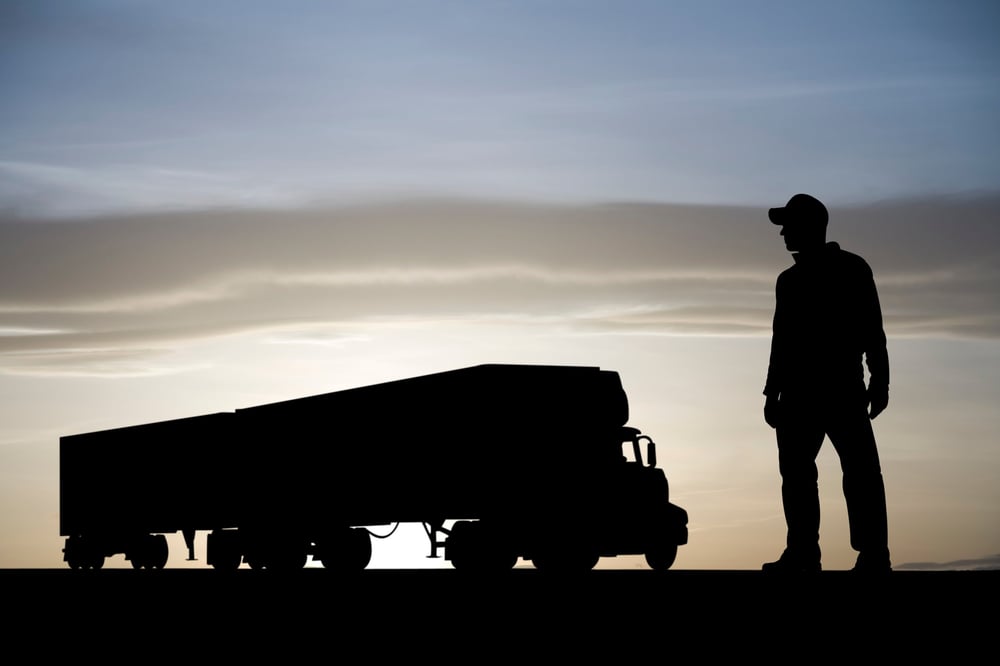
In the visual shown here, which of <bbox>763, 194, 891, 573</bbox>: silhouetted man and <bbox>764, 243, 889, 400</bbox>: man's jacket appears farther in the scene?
<bbox>764, 243, 889, 400</bbox>: man's jacket

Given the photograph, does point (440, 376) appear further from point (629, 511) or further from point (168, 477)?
point (168, 477)

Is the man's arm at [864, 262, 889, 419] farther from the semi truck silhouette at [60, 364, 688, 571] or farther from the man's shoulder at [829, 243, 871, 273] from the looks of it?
the semi truck silhouette at [60, 364, 688, 571]

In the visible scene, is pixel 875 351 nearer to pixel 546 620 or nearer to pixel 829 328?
pixel 829 328

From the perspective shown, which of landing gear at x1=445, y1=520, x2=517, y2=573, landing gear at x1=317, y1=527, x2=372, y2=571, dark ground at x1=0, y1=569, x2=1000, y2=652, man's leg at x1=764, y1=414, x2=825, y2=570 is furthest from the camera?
landing gear at x1=317, y1=527, x2=372, y2=571

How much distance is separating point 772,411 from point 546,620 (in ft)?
12.5

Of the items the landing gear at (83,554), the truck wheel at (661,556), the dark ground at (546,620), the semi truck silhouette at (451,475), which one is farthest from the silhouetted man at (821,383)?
the landing gear at (83,554)

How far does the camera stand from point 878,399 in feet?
35.8

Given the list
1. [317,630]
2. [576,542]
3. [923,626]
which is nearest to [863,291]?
[923,626]

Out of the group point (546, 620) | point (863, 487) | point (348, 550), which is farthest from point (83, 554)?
point (546, 620)

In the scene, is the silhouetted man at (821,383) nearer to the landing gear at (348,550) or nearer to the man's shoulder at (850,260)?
the man's shoulder at (850,260)

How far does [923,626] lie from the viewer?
7188mm

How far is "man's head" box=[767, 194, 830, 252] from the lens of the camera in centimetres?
1122

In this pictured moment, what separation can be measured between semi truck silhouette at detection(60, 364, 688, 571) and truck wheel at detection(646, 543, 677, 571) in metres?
0.02

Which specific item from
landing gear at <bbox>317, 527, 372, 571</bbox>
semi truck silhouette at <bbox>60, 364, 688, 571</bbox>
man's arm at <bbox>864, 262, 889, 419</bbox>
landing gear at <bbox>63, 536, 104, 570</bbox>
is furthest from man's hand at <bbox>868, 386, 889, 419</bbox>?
landing gear at <bbox>63, 536, 104, 570</bbox>
